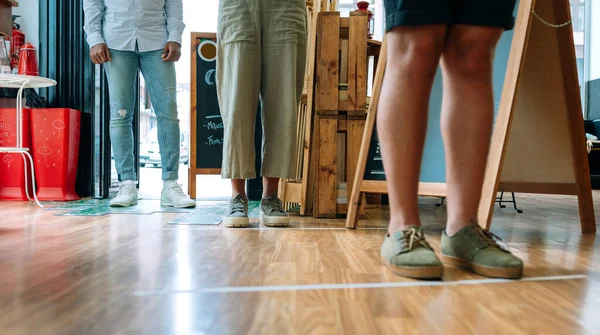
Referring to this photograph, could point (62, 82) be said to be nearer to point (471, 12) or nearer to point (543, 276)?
point (471, 12)

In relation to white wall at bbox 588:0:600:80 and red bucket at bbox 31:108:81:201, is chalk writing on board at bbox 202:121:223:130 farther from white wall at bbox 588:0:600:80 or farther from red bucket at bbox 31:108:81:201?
white wall at bbox 588:0:600:80

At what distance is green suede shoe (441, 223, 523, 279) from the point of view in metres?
0.94

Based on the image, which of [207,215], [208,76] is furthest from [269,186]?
[208,76]

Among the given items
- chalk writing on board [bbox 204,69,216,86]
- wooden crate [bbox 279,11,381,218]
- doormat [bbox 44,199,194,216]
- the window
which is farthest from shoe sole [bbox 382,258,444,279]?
the window

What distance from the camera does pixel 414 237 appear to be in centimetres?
99

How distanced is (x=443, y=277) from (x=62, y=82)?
272 centimetres

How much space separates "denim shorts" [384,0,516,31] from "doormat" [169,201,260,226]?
3.46ft

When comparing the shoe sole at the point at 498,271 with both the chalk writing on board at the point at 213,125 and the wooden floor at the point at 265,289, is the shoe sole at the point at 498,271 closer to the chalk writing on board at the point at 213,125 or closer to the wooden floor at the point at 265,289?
the wooden floor at the point at 265,289

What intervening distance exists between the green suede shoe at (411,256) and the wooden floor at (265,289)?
0.08 ft

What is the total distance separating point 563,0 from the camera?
1.50 meters

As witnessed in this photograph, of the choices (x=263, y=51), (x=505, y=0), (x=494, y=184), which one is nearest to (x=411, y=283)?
(x=494, y=184)

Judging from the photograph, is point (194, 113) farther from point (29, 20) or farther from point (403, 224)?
point (403, 224)

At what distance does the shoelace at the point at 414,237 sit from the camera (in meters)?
0.98

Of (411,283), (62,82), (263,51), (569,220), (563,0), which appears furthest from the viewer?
(62,82)
